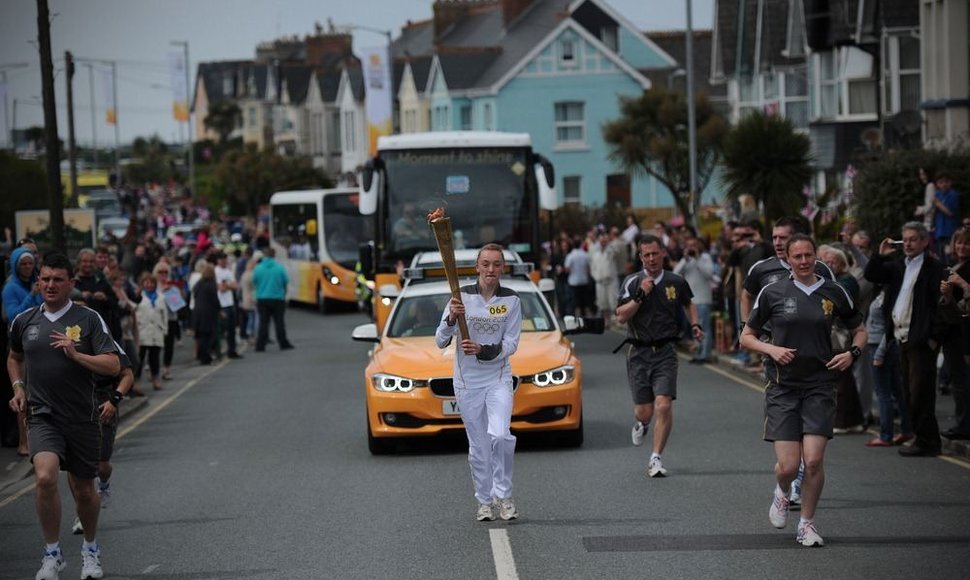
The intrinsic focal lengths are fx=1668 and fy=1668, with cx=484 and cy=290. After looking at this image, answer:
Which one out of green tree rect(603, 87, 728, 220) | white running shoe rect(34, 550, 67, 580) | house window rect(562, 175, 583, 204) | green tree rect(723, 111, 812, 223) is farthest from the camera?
house window rect(562, 175, 583, 204)

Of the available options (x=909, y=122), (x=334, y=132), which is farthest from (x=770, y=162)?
(x=334, y=132)

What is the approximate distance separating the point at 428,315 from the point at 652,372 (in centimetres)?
355

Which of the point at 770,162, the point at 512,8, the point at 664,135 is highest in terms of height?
the point at 512,8

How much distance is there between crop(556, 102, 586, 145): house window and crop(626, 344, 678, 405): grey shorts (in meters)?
57.5

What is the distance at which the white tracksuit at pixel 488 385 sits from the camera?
36.2 ft

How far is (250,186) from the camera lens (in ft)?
272

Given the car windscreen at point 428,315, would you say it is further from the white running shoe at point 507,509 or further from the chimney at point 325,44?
the chimney at point 325,44

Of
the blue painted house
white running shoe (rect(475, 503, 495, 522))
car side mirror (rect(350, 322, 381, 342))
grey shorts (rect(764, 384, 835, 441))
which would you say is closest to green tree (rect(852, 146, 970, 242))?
car side mirror (rect(350, 322, 381, 342))

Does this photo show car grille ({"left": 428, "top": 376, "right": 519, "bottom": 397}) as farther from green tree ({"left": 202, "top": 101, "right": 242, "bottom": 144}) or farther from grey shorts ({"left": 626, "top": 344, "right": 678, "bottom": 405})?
green tree ({"left": 202, "top": 101, "right": 242, "bottom": 144})

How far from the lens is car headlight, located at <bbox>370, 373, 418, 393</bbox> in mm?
14586

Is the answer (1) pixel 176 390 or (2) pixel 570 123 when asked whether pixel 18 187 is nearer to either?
(1) pixel 176 390

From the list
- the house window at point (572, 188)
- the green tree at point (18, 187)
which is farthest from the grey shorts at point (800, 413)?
the house window at point (572, 188)

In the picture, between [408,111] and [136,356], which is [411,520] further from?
[408,111]

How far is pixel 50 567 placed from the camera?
930 centimetres
